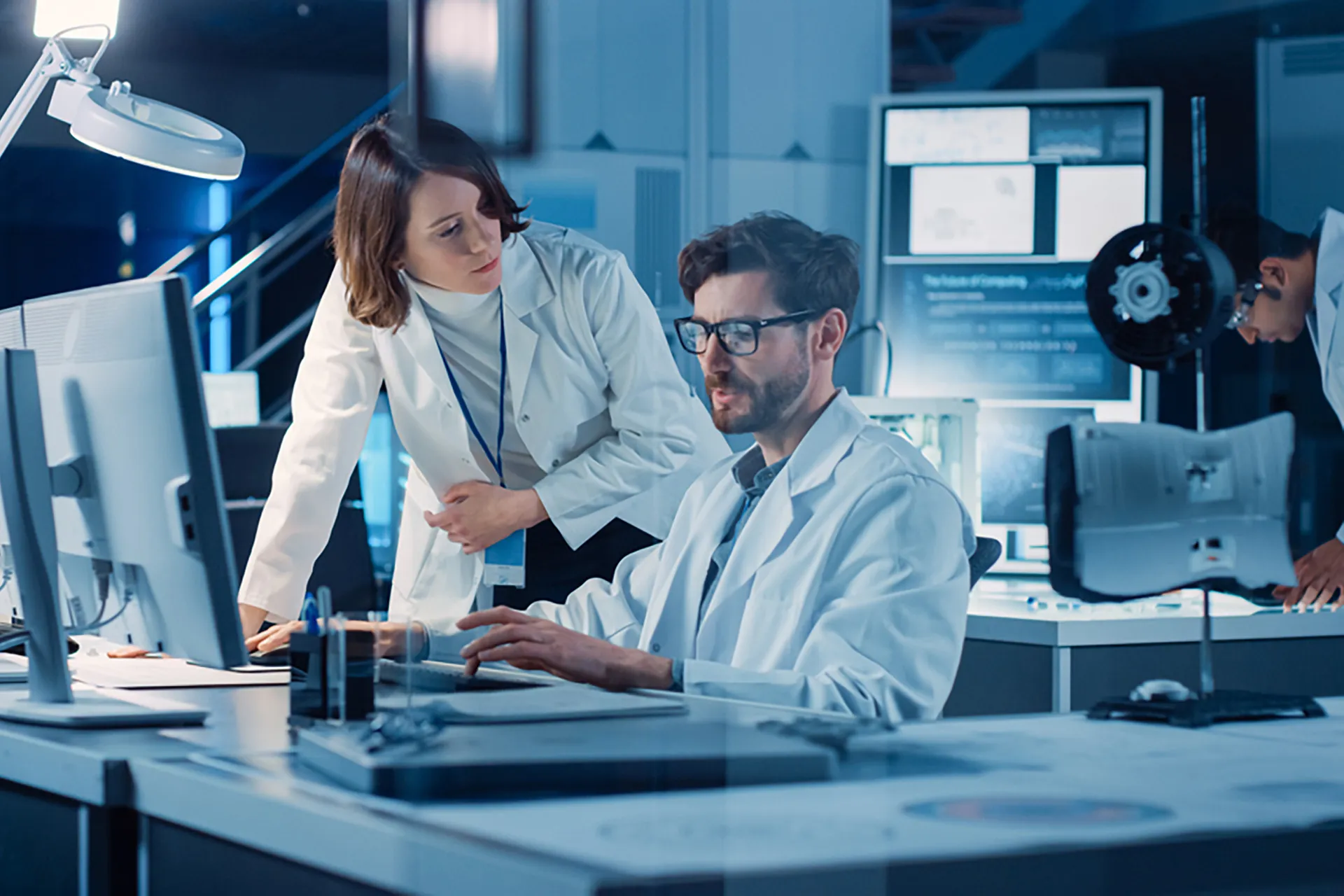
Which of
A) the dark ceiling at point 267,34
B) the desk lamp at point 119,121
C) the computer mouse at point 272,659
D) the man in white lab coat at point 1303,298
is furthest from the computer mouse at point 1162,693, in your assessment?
the dark ceiling at point 267,34

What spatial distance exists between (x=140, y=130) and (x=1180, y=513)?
146 centimetres

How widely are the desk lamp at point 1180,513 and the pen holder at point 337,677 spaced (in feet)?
1.99

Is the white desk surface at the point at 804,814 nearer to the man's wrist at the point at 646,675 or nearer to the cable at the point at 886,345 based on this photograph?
the man's wrist at the point at 646,675

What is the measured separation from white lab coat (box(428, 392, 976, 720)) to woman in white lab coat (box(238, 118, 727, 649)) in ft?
0.61

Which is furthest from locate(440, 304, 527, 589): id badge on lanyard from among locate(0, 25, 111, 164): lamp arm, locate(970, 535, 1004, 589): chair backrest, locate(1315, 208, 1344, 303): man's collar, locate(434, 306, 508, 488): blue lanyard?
locate(1315, 208, 1344, 303): man's collar

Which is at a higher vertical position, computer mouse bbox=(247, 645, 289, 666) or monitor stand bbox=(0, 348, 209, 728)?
monitor stand bbox=(0, 348, 209, 728)

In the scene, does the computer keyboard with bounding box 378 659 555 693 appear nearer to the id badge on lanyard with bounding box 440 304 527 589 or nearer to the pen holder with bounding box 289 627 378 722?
the pen holder with bounding box 289 627 378 722

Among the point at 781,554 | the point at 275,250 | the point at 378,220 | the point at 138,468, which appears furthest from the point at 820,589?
the point at 275,250

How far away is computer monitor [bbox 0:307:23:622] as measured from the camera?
159cm

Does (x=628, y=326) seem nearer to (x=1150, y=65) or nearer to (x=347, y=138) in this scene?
(x=1150, y=65)

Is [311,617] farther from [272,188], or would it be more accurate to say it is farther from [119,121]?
[272,188]

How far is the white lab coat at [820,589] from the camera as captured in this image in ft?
5.31

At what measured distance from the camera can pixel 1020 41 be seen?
2092 mm

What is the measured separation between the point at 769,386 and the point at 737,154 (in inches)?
12.0
